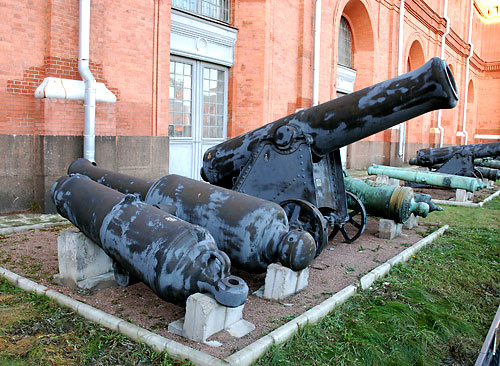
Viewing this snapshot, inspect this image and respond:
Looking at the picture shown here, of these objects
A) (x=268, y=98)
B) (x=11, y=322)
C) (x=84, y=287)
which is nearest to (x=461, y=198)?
(x=268, y=98)

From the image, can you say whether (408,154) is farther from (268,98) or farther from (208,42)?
(208,42)

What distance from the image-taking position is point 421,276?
4945 millimetres

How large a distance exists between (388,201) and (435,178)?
17.1 ft

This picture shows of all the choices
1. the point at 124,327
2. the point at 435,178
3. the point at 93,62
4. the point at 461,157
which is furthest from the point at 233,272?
the point at 461,157

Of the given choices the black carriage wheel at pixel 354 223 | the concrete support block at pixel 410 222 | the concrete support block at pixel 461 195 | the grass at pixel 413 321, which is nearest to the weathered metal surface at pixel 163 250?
the grass at pixel 413 321

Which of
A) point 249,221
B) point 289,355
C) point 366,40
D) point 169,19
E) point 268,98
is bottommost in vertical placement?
point 289,355

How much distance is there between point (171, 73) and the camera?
35.4 feet

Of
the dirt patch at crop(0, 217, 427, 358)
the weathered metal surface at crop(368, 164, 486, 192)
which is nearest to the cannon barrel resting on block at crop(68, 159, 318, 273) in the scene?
the dirt patch at crop(0, 217, 427, 358)

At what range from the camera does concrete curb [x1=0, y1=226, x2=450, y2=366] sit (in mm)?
2908

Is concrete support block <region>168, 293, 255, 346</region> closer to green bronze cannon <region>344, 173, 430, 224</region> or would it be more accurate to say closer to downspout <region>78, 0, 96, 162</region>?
green bronze cannon <region>344, 173, 430, 224</region>

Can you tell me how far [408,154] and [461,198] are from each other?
13.9 m

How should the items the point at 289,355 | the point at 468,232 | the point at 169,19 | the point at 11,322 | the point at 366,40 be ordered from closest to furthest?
the point at 289,355
the point at 11,322
the point at 468,232
the point at 169,19
the point at 366,40

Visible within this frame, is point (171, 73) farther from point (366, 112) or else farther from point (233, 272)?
point (233, 272)

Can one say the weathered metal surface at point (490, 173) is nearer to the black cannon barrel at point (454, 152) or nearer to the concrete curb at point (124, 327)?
the black cannon barrel at point (454, 152)
